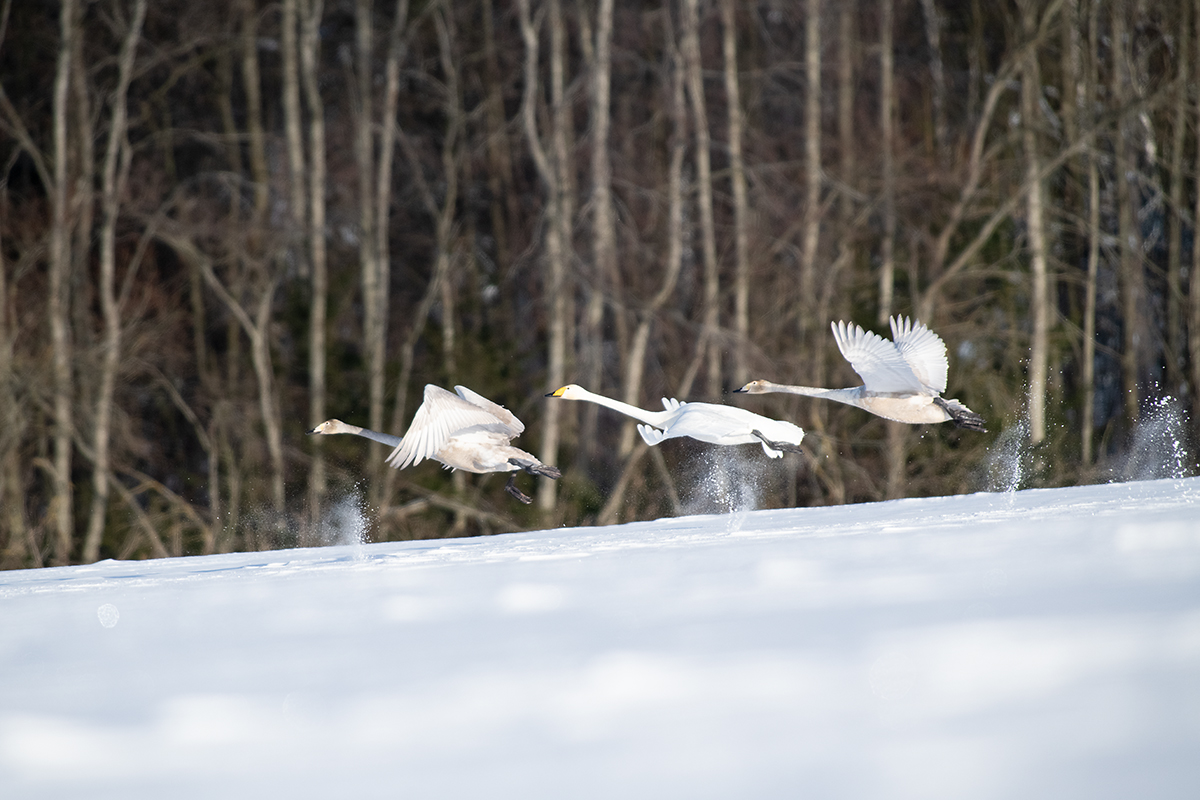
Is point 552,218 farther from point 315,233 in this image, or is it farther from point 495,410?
point 495,410

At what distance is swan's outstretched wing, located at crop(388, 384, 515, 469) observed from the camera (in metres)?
7.05

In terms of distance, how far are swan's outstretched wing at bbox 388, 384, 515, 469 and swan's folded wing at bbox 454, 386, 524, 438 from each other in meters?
0.02

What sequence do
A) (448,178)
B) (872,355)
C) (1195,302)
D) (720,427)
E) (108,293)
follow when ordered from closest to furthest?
(720,427)
(872,355)
(108,293)
(448,178)
(1195,302)

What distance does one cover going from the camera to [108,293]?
43.1 ft

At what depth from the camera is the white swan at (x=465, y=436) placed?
7.10 m

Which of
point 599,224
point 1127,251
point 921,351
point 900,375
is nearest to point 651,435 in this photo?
point 900,375

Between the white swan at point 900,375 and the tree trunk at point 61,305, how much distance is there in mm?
8166

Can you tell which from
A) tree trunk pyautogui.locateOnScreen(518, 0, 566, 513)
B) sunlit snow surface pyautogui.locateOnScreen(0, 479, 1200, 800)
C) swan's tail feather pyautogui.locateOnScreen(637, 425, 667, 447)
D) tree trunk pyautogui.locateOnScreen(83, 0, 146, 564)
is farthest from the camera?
tree trunk pyautogui.locateOnScreen(518, 0, 566, 513)

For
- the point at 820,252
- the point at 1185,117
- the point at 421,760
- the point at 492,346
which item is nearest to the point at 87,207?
the point at 492,346

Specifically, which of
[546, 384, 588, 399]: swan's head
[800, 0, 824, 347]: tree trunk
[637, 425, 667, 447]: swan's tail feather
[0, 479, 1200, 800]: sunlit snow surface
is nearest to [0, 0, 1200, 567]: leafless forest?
[800, 0, 824, 347]: tree trunk

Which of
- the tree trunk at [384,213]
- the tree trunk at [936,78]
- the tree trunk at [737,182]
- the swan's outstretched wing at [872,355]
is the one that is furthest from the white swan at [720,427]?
the tree trunk at [936,78]

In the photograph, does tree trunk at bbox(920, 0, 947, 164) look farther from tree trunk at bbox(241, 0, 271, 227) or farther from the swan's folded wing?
the swan's folded wing

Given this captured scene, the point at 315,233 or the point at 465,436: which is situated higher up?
the point at 315,233

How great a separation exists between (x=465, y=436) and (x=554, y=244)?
6.57 meters
